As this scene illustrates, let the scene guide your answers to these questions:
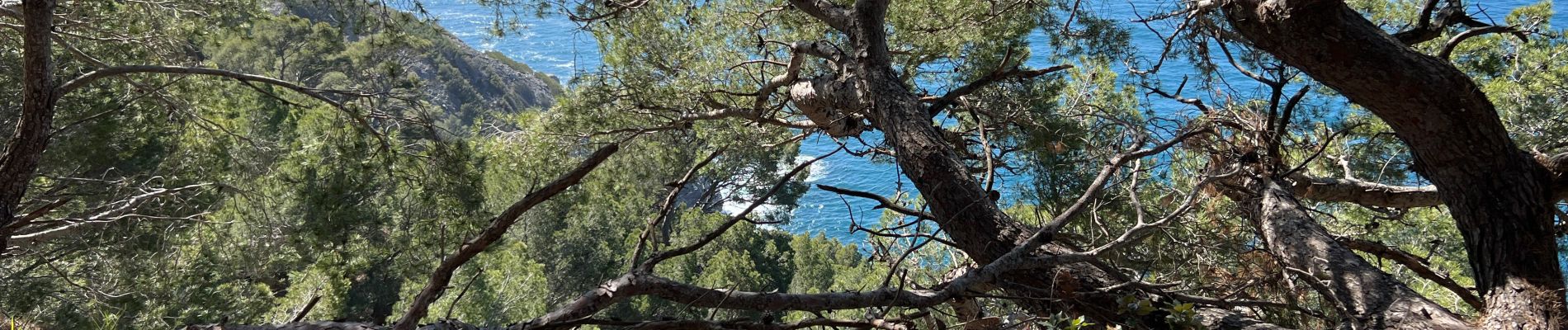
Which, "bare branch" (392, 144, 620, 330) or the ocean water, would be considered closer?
"bare branch" (392, 144, 620, 330)

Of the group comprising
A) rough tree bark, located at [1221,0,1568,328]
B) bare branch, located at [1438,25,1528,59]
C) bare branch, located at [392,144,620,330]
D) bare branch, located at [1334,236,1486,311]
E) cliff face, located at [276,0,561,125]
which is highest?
cliff face, located at [276,0,561,125]

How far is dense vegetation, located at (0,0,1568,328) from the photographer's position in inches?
69.7

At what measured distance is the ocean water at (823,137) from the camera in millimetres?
4214

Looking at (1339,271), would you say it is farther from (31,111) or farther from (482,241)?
(31,111)

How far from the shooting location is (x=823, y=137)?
1077 centimetres

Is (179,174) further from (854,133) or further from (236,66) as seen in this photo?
(236,66)

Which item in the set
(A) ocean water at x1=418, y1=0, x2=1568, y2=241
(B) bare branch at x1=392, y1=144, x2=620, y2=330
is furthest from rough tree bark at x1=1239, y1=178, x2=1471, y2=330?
(B) bare branch at x1=392, y1=144, x2=620, y2=330

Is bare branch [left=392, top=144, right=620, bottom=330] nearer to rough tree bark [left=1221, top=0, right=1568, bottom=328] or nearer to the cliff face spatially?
rough tree bark [left=1221, top=0, right=1568, bottom=328]

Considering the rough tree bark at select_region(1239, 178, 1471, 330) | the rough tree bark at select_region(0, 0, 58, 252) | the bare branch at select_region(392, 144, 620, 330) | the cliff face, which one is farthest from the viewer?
the cliff face

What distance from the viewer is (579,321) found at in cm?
120

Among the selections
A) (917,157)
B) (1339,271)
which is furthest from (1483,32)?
(917,157)

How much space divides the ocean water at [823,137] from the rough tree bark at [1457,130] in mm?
376

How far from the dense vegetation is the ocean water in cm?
20

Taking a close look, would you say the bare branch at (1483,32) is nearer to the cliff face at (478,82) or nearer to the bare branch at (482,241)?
the bare branch at (482,241)
